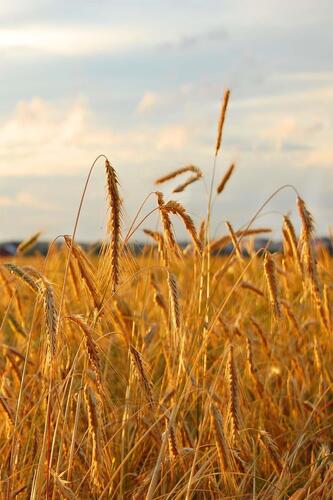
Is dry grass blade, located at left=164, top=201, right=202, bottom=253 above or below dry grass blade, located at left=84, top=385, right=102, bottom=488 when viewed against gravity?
above

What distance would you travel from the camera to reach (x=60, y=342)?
250 cm

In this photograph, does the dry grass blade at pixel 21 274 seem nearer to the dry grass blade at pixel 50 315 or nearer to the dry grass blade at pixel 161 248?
the dry grass blade at pixel 50 315

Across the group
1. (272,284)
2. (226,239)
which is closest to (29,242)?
(226,239)

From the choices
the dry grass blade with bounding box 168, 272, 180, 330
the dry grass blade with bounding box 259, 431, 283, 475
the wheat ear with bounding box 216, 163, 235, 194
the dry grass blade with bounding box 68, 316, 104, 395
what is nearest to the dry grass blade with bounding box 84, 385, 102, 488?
the dry grass blade with bounding box 68, 316, 104, 395

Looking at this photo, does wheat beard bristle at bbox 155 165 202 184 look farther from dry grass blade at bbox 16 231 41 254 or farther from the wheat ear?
dry grass blade at bbox 16 231 41 254

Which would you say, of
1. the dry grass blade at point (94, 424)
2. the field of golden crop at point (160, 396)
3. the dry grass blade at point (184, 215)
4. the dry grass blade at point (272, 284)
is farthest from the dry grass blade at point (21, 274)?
the dry grass blade at point (272, 284)

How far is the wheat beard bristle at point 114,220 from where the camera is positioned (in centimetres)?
247

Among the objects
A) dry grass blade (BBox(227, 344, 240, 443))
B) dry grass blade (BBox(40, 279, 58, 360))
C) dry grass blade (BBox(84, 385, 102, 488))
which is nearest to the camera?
dry grass blade (BBox(40, 279, 58, 360))

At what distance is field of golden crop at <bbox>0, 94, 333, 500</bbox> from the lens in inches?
98.6

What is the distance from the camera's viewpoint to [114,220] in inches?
97.8

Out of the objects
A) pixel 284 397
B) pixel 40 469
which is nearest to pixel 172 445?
pixel 40 469

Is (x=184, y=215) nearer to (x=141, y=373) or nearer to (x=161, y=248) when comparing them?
(x=161, y=248)

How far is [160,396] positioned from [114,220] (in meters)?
1.09

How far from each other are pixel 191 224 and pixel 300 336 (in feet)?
5.87
